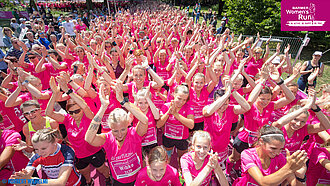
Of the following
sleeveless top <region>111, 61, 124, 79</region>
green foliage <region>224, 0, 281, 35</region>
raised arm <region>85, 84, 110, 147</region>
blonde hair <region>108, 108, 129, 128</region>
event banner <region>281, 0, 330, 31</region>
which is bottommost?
raised arm <region>85, 84, 110, 147</region>

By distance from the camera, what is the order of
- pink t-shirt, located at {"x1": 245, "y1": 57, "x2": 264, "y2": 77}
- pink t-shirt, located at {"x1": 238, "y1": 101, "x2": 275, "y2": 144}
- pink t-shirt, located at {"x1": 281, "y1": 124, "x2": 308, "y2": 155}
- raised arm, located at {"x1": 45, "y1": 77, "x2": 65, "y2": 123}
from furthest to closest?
pink t-shirt, located at {"x1": 245, "y1": 57, "x2": 264, "y2": 77} < pink t-shirt, located at {"x1": 238, "y1": 101, "x2": 275, "y2": 144} < raised arm, located at {"x1": 45, "y1": 77, "x2": 65, "y2": 123} < pink t-shirt, located at {"x1": 281, "y1": 124, "x2": 308, "y2": 155}

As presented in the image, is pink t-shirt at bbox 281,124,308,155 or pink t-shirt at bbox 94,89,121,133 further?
pink t-shirt at bbox 94,89,121,133

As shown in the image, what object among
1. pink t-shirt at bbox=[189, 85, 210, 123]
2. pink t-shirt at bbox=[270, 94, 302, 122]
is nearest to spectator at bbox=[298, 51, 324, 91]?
pink t-shirt at bbox=[270, 94, 302, 122]

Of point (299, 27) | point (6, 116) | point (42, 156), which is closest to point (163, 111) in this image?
point (42, 156)

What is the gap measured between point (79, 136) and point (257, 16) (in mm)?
14580

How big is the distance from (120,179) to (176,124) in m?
1.34

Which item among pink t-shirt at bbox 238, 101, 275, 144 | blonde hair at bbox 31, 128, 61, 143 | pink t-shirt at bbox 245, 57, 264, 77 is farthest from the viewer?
pink t-shirt at bbox 245, 57, 264, 77

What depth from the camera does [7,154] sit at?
2297 millimetres

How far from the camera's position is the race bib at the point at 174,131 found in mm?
3154

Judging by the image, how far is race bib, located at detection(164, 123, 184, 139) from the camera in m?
3.15

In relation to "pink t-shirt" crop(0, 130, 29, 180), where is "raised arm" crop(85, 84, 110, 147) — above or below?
above

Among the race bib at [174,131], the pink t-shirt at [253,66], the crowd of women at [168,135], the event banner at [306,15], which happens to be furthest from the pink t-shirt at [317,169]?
the event banner at [306,15]

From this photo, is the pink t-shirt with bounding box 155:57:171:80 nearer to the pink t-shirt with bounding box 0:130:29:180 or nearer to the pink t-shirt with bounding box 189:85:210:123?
the pink t-shirt with bounding box 189:85:210:123

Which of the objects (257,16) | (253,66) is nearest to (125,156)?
(253,66)
